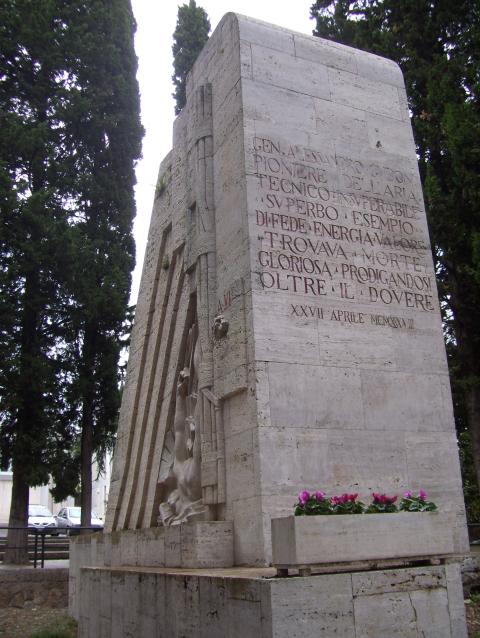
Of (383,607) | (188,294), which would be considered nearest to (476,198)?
(188,294)

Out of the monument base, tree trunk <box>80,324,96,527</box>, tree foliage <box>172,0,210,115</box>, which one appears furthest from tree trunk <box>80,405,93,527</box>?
the monument base

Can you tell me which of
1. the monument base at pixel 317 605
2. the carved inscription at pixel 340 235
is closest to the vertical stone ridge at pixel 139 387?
the carved inscription at pixel 340 235

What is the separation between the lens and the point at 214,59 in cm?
964

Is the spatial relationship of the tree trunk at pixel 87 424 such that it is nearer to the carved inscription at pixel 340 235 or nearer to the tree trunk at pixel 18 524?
the tree trunk at pixel 18 524

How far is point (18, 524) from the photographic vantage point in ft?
51.8

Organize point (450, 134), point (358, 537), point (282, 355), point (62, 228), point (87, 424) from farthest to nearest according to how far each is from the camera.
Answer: point (87, 424)
point (62, 228)
point (450, 134)
point (282, 355)
point (358, 537)

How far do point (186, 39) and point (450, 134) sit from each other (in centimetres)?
1228

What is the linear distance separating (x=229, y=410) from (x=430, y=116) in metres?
9.34

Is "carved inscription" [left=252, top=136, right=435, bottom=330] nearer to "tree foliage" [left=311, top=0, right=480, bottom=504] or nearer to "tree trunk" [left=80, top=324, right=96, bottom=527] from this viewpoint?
"tree foliage" [left=311, top=0, right=480, bottom=504]

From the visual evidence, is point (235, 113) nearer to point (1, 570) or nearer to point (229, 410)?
point (229, 410)

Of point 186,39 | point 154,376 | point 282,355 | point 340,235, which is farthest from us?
point 186,39

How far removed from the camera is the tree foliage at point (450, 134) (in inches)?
493

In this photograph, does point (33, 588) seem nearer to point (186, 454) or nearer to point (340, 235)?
point (186, 454)

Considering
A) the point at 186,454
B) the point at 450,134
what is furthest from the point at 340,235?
the point at 450,134
